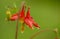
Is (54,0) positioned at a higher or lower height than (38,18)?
higher

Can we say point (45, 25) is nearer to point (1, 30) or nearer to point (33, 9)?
point (33, 9)

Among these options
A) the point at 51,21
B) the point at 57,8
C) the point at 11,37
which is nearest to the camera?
the point at 11,37

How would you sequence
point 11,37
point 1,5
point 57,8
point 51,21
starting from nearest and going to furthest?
point 11,37 < point 1,5 < point 51,21 < point 57,8

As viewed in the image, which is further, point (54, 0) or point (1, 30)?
point (54, 0)

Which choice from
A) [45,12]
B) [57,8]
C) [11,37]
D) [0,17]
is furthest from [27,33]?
[57,8]

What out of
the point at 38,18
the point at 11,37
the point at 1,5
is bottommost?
the point at 11,37

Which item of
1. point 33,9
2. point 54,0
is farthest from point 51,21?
point 54,0
